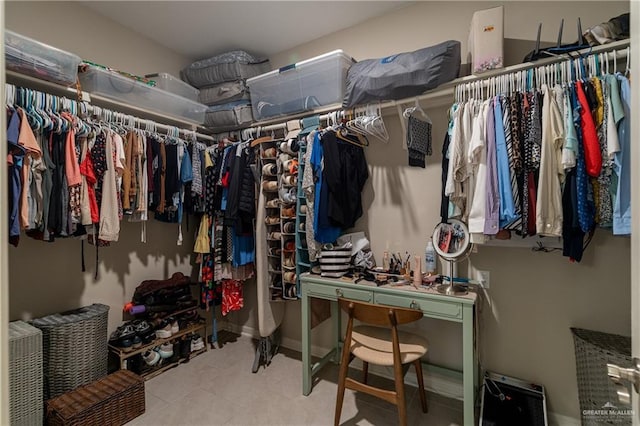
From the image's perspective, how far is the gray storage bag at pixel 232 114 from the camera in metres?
2.82

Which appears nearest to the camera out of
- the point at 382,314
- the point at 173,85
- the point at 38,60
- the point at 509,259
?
the point at 382,314

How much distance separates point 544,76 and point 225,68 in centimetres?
250

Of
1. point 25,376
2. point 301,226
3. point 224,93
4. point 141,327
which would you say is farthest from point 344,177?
point 25,376

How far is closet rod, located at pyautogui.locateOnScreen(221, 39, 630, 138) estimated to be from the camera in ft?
5.07

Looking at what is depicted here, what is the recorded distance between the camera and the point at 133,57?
2703 mm

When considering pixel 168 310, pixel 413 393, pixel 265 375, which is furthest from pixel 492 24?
pixel 168 310

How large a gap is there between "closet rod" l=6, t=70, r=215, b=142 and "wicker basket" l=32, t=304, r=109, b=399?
59.8 inches

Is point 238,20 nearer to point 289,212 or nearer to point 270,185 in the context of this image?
point 270,185

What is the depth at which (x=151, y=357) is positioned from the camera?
7.98ft

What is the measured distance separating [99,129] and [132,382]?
1.76m

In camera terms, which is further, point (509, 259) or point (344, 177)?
point (344, 177)

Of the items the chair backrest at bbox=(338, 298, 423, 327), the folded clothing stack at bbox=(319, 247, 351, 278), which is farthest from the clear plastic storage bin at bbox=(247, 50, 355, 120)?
the chair backrest at bbox=(338, 298, 423, 327)

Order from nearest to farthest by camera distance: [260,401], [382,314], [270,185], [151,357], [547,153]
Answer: [547,153] < [382,314] < [260,401] < [151,357] < [270,185]

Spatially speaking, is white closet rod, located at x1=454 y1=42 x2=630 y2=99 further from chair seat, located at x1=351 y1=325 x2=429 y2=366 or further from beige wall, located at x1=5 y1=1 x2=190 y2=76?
beige wall, located at x1=5 y1=1 x2=190 y2=76
